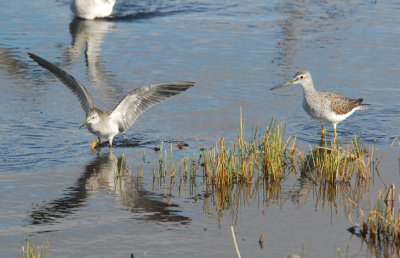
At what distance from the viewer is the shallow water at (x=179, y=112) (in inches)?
360

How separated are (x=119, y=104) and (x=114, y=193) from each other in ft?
7.39

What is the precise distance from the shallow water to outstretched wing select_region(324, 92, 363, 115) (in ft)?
1.22

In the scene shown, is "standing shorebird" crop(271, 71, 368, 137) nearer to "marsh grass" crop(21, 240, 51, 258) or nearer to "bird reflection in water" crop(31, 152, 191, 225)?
"bird reflection in water" crop(31, 152, 191, 225)

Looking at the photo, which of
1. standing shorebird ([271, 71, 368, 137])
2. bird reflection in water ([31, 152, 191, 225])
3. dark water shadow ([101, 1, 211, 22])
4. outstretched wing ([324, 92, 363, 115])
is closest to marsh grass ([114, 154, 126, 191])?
bird reflection in water ([31, 152, 191, 225])

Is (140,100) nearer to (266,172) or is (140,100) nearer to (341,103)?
(266,172)

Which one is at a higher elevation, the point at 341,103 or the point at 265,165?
the point at 341,103

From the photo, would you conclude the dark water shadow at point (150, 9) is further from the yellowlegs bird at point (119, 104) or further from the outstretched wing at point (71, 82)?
the yellowlegs bird at point (119, 104)

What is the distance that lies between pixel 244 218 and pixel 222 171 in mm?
992

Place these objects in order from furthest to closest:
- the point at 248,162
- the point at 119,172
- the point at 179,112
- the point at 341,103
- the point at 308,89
Result: the point at 179,112 < the point at 308,89 < the point at 341,103 < the point at 119,172 < the point at 248,162

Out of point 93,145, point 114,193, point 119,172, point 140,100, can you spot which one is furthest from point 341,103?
point 114,193

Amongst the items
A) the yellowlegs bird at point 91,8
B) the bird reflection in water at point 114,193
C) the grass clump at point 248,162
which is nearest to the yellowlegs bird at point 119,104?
the bird reflection in water at point 114,193

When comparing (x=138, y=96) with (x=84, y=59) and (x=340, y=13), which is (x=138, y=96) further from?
(x=340, y=13)

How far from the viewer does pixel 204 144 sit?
1236cm

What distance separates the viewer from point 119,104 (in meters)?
12.5
